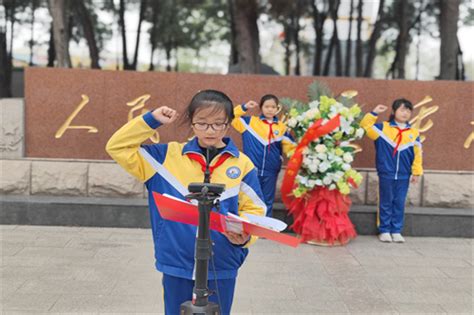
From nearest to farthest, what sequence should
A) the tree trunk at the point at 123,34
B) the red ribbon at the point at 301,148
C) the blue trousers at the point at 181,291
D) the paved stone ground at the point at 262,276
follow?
the blue trousers at the point at 181,291
the paved stone ground at the point at 262,276
the red ribbon at the point at 301,148
the tree trunk at the point at 123,34

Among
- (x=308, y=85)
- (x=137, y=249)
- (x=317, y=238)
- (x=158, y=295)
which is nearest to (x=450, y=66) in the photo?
(x=308, y=85)

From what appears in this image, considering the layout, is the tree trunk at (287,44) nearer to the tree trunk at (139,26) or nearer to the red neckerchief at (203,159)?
the tree trunk at (139,26)

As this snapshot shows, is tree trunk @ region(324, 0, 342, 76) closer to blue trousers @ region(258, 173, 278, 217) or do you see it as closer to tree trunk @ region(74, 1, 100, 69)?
tree trunk @ region(74, 1, 100, 69)

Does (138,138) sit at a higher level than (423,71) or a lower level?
lower

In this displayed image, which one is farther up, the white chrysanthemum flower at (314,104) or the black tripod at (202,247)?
the white chrysanthemum flower at (314,104)

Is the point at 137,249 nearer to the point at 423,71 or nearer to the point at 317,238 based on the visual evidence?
the point at 317,238

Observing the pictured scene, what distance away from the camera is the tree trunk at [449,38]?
9125mm

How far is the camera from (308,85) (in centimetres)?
686

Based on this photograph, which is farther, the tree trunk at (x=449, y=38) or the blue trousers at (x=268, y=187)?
the tree trunk at (x=449, y=38)

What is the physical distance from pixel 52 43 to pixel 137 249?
6.11m

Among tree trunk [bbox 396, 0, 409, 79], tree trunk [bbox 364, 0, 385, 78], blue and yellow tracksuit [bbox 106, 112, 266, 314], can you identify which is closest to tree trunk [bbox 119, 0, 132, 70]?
tree trunk [bbox 364, 0, 385, 78]

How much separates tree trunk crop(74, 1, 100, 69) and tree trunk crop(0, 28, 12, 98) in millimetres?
1468

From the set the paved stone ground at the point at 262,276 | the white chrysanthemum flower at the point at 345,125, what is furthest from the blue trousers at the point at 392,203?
the white chrysanthemum flower at the point at 345,125

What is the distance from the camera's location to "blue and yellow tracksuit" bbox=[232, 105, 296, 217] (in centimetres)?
607
